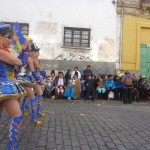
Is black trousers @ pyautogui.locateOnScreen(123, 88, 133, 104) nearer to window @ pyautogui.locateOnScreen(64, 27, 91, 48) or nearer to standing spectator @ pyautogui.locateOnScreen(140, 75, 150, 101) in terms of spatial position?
standing spectator @ pyautogui.locateOnScreen(140, 75, 150, 101)

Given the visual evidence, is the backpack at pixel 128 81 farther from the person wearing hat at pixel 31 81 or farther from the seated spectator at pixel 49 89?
the person wearing hat at pixel 31 81

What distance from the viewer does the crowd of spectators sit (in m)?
15.8

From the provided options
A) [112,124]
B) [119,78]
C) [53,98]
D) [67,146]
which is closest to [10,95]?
[67,146]

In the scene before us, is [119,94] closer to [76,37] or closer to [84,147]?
[76,37]

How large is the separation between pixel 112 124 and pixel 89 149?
2719 mm

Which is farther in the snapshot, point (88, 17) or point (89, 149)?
point (88, 17)

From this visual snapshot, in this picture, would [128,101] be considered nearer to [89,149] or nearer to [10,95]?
[89,149]

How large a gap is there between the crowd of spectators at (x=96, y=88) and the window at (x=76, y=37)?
3.41m

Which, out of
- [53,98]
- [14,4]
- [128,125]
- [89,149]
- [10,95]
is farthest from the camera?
[14,4]

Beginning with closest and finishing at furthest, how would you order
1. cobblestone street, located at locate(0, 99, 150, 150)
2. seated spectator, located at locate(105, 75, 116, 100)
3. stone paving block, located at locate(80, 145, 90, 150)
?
stone paving block, located at locate(80, 145, 90, 150), cobblestone street, located at locate(0, 99, 150, 150), seated spectator, located at locate(105, 75, 116, 100)

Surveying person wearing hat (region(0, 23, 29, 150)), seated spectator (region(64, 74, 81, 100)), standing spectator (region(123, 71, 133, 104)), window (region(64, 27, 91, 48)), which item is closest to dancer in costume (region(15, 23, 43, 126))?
person wearing hat (region(0, 23, 29, 150))

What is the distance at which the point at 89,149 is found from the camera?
205 inches

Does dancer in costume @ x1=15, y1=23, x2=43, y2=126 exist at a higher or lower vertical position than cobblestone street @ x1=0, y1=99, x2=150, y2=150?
higher

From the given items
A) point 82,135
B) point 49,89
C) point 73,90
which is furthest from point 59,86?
point 82,135
